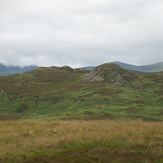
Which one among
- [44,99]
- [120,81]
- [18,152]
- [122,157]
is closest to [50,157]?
[18,152]

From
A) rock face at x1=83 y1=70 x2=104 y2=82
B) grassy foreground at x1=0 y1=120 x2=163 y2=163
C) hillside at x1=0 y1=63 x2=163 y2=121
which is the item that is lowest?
hillside at x1=0 y1=63 x2=163 y2=121

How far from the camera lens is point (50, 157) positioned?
11766 millimetres

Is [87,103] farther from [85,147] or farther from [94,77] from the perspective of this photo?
[85,147]

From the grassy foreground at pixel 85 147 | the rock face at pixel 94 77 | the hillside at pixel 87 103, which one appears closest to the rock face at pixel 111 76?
the rock face at pixel 94 77

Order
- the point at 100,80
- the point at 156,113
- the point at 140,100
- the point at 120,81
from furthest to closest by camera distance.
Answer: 1. the point at 100,80
2. the point at 120,81
3. the point at 140,100
4. the point at 156,113

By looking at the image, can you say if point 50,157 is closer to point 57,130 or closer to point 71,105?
point 57,130

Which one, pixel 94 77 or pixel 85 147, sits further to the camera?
pixel 94 77

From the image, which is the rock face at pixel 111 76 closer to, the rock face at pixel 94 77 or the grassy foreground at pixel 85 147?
the rock face at pixel 94 77

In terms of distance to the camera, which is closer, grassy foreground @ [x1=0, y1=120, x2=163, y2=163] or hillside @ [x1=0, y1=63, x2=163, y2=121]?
grassy foreground @ [x1=0, y1=120, x2=163, y2=163]

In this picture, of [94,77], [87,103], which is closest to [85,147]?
[87,103]

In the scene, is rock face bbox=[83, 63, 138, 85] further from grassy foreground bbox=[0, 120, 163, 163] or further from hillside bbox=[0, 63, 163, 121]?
grassy foreground bbox=[0, 120, 163, 163]

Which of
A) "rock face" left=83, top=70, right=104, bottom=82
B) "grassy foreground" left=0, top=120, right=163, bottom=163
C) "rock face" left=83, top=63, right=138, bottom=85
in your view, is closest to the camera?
"grassy foreground" left=0, top=120, right=163, bottom=163

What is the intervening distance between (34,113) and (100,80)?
4871 centimetres

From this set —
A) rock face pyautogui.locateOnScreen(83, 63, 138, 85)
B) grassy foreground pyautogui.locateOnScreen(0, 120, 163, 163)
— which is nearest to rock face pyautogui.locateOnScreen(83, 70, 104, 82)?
rock face pyautogui.locateOnScreen(83, 63, 138, 85)
